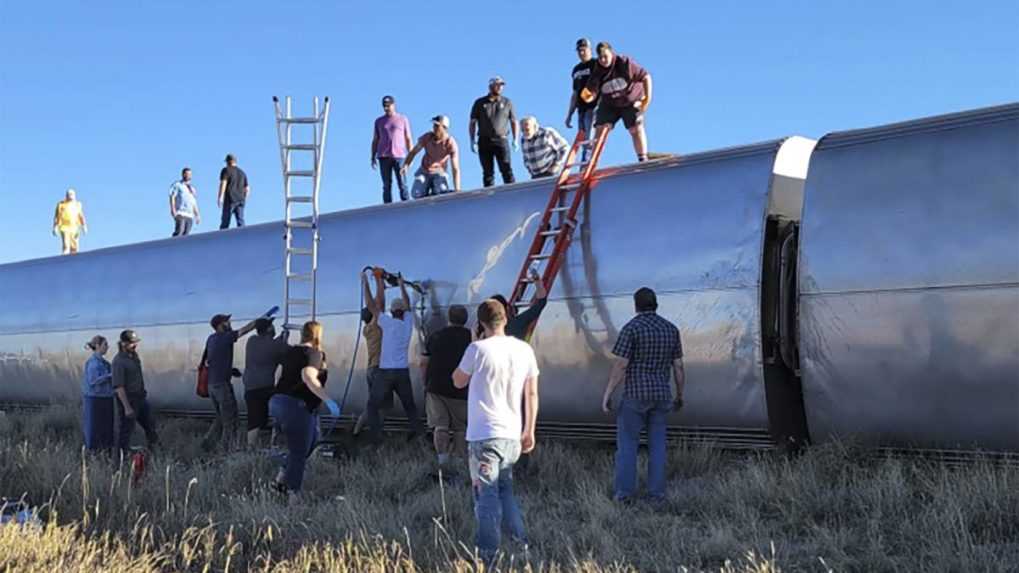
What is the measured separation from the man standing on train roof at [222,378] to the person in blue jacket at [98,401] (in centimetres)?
105

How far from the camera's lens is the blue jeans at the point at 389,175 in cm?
1373

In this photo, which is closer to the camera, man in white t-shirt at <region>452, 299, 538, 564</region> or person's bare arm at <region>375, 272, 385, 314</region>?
man in white t-shirt at <region>452, 299, 538, 564</region>

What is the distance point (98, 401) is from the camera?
12.0 metres

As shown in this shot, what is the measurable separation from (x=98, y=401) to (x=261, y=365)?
7.59ft

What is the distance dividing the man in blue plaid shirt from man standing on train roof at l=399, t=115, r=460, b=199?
5.34 m

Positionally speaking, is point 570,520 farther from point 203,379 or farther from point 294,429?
point 203,379

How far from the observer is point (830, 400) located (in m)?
8.16

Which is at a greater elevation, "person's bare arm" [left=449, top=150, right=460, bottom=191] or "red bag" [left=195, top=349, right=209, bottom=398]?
"person's bare arm" [left=449, top=150, right=460, bottom=191]

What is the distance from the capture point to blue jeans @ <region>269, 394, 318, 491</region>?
8.56 m

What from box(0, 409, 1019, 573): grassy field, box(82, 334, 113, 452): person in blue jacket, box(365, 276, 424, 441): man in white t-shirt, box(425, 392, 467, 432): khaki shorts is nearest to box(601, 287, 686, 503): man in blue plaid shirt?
box(0, 409, 1019, 573): grassy field

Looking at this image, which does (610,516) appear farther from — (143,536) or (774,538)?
(143,536)

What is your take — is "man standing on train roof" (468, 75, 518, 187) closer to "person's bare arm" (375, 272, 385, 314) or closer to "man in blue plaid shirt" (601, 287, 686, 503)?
"person's bare arm" (375, 272, 385, 314)

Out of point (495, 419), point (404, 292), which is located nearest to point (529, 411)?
point (495, 419)

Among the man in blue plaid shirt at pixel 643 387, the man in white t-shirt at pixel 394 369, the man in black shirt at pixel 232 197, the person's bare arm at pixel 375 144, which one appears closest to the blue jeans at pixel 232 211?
the man in black shirt at pixel 232 197
